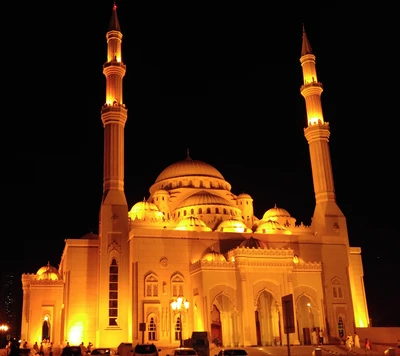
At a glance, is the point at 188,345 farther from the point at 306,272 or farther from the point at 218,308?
the point at 306,272

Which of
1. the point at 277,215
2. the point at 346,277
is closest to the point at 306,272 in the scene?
the point at 346,277

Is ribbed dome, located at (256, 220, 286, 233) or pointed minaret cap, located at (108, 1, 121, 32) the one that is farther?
pointed minaret cap, located at (108, 1, 121, 32)

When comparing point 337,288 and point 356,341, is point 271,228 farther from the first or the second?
Result: point 356,341

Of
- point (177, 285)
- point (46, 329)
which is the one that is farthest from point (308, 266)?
point (46, 329)

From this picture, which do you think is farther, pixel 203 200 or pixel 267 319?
pixel 203 200

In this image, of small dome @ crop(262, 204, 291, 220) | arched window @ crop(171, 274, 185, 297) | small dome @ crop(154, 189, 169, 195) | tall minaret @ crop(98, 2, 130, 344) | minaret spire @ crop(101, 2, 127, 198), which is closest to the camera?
tall minaret @ crop(98, 2, 130, 344)

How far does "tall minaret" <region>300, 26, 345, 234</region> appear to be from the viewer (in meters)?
41.3

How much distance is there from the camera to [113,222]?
3669 centimetres

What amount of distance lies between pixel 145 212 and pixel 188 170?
26.8 feet

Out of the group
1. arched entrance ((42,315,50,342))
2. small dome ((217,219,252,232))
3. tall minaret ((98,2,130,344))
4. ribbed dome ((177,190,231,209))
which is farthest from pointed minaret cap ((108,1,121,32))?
arched entrance ((42,315,50,342))

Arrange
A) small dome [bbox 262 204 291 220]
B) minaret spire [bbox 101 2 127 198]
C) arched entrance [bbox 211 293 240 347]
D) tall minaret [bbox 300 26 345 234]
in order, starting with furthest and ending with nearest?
1. small dome [bbox 262 204 291 220]
2. tall minaret [bbox 300 26 345 234]
3. minaret spire [bbox 101 2 127 198]
4. arched entrance [bbox 211 293 240 347]

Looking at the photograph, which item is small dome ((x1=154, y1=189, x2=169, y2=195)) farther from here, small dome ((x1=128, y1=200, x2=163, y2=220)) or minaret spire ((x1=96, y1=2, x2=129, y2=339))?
minaret spire ((x1=96, y1=2, x2=129, y2=339))

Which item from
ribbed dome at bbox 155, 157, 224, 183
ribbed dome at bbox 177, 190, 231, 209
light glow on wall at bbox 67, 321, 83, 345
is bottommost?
light glow on wall at bbox 67, 321, 83, 345

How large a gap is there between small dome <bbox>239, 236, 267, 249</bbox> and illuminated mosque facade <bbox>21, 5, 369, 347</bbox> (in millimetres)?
103
